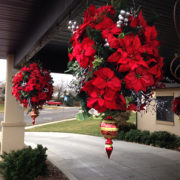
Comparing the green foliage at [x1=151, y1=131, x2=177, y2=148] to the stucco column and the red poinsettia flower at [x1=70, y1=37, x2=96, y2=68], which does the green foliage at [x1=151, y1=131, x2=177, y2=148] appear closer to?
the stucco column

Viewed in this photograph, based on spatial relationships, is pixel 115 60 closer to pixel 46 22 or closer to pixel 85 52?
pixel 85 52

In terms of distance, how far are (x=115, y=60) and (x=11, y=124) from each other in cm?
546

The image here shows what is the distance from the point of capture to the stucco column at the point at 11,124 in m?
6.02

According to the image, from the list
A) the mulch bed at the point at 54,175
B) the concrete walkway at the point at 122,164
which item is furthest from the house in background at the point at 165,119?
the mulch bed at the point at 54,175

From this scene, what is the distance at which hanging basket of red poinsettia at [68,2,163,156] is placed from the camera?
129cm

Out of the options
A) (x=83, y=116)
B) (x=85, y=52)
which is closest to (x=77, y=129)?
(x=83, y=116)

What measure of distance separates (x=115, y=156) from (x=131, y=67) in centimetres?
644

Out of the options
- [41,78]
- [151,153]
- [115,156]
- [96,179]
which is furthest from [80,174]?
[151,153]

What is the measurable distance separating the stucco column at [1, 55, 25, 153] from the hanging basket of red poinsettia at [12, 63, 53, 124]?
2177 millimetres

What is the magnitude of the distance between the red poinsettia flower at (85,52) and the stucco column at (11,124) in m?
5.04

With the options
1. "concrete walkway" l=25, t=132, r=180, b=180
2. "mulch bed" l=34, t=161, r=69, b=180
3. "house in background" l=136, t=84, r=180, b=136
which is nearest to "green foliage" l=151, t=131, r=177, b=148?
"house in background" l=136, t=84, r=180, b=136

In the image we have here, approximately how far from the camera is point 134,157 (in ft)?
23.3

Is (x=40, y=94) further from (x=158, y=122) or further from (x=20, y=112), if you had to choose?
(x=158, y=122)

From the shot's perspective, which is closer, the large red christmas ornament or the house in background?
the large red christmas ornament
